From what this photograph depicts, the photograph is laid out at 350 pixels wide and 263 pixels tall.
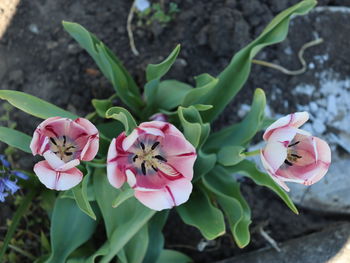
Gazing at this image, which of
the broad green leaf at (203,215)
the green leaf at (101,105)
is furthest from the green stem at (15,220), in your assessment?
A: the broad green leaf at (203,215)

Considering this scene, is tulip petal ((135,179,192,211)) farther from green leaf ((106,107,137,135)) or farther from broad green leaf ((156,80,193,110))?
broad green leaf ((156,80,193,110))

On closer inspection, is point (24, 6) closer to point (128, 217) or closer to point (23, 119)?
point (23, 119)

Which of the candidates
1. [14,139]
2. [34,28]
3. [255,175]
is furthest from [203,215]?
[34,28]

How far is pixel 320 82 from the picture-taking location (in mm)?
1944

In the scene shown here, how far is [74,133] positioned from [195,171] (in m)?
0.46

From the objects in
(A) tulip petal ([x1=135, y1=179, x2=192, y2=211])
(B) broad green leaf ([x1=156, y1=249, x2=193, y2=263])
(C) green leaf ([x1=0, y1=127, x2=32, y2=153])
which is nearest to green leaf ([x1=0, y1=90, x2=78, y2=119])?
(C) green leaf ([x1=0, y1=127, x2=32, y2=153])

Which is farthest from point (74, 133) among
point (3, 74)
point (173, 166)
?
point (3, 74)

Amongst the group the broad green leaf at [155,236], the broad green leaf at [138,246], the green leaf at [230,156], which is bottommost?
the broad green leaf at [155,236]

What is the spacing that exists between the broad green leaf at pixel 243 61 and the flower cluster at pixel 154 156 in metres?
0.43

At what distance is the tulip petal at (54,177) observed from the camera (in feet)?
3.18

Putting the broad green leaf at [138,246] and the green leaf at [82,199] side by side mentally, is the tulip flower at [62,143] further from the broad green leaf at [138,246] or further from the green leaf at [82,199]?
the broad green leaf at [138,246]

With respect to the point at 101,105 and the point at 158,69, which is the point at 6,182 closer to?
A: the point at 101,105

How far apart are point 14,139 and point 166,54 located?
2.80 ft

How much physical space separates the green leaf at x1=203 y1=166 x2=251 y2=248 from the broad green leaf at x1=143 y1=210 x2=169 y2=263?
20 cm
